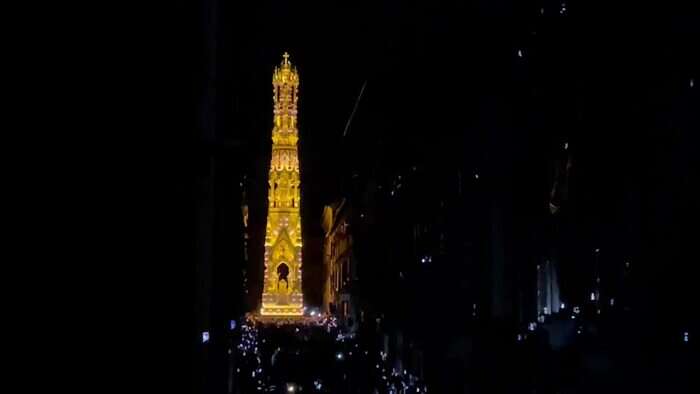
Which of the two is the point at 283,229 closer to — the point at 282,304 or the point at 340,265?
the point at 282,304

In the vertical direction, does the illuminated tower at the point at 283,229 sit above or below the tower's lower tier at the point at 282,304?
above

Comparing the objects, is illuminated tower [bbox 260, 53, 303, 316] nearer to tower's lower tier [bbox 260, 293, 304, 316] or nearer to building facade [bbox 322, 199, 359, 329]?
tower's lower tier [bbox 260, 293, 304, 316]

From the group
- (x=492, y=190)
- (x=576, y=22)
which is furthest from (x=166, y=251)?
(x=492, y=190)

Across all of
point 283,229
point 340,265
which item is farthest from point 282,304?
point 340,265

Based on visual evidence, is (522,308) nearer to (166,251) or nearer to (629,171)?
(629,171)

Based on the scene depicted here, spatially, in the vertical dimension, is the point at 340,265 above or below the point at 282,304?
above

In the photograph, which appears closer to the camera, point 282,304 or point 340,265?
point 340,265

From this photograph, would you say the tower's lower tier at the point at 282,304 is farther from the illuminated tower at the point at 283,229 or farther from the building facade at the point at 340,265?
the building facade at the point at 340,265

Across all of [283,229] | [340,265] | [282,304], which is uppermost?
[283,229]

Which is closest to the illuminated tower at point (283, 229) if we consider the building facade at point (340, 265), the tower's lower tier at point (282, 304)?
the tower's lower tier at point (282, 304)
